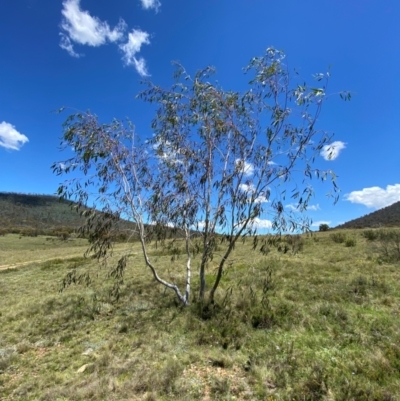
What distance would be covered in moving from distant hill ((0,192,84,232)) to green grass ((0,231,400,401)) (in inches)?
3730

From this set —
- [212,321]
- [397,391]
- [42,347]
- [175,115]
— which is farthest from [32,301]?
[397,391]

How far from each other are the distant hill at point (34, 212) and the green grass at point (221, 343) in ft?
311

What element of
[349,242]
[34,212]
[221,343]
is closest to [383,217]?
[349,242]

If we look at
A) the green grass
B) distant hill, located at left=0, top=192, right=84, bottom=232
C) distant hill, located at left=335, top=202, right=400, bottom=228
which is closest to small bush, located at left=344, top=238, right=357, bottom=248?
the green grass

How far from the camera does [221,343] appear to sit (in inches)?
271

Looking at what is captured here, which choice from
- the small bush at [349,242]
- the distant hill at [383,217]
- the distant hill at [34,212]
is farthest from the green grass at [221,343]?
the distant hill at [34,212]

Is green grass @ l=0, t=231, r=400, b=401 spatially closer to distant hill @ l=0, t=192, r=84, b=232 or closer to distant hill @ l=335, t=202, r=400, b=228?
distant hill @ l=335, t=202, r=400, b=228

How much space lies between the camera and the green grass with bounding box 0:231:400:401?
201 inches

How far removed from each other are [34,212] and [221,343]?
4996 inches

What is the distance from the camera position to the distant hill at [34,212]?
102 m

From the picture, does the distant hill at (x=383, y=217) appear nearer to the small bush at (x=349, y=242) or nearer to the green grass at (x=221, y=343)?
the small bush at (x=349, y=242)

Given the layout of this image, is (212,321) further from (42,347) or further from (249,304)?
(42,347)

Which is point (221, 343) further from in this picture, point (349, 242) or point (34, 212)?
point (34, 212)

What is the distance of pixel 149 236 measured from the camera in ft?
33.1
